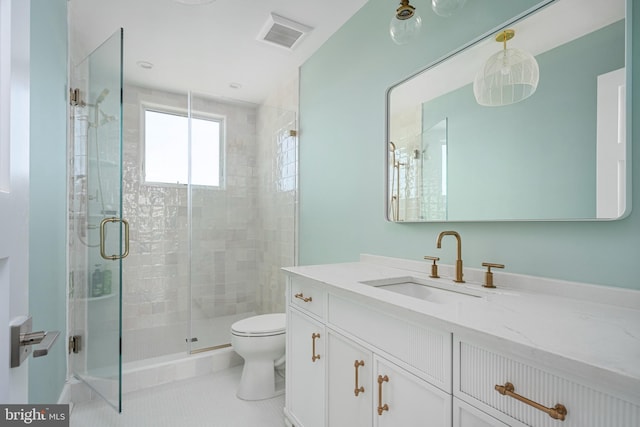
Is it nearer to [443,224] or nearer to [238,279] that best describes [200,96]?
[238,279]

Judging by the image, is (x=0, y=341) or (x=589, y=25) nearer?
(x=0, y=341)

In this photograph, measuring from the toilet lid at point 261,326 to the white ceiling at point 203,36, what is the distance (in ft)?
6.89

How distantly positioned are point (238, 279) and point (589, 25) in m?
2.80

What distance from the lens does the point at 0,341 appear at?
0.52 meters

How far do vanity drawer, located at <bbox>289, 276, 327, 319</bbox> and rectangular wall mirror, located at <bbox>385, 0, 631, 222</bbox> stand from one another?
0.63 m

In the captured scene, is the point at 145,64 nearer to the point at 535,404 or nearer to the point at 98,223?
the point at 98,223

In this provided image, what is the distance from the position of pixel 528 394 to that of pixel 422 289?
29.8 inches

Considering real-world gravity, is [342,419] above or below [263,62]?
below

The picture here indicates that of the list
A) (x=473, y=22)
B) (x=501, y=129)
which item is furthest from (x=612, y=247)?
(x=473, y=22)

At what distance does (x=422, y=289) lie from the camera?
141 cm

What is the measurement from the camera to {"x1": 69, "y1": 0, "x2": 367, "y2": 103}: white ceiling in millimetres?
2035

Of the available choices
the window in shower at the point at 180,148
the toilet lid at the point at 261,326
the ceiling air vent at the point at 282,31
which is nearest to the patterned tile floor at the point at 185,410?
the toilet lid at the point at 261,326

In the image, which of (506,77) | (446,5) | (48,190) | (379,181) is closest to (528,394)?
(506,77)

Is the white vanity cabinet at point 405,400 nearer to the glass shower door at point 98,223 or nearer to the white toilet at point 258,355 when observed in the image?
the white toilet at point 258,355
